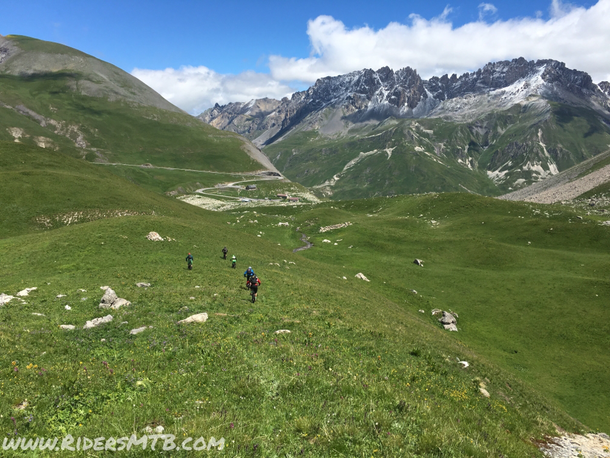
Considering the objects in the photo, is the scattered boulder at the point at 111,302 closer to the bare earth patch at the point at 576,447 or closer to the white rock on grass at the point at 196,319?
the white rock on grass at the point at 196,319

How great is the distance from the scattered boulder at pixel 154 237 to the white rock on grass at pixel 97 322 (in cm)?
3010

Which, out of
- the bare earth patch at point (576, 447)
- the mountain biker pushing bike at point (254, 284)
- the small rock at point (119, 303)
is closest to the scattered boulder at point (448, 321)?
the bare earth patch at point (576, 447)

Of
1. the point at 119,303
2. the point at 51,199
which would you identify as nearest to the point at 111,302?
the point at 119,303

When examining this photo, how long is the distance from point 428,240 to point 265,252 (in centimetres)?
4454

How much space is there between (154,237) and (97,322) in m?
31.8

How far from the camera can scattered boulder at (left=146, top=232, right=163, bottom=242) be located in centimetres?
4757

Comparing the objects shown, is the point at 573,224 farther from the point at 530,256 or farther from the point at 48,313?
the point at 48,313

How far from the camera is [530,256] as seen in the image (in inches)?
2591

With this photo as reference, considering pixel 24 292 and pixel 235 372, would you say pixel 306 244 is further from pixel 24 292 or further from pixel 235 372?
pixel 235 372

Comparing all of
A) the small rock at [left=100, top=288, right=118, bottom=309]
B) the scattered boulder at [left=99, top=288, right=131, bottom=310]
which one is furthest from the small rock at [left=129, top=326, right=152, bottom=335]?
the small rock at [left=100, top=288, right=118, bottom=309]

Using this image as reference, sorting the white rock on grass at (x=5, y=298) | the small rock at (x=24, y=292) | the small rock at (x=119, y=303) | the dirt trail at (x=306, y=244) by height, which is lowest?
the dirt trail at (x=306, y=244)

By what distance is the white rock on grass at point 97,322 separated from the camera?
18062 millimetres

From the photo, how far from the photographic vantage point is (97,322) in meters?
18.6

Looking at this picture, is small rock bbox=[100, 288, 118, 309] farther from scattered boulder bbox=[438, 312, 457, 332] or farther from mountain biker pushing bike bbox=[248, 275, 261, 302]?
scattered boulder bbox=[438, 312, 457, 332]
